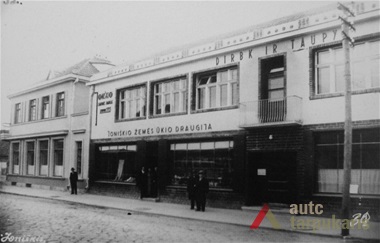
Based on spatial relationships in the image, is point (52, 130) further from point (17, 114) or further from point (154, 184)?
A: point (154, 184)

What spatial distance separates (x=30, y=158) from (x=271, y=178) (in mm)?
21067

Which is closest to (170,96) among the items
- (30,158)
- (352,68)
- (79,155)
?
(79,155)

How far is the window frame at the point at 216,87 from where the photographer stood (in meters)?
17.1

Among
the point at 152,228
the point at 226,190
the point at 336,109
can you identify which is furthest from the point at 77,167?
the point at 336,109

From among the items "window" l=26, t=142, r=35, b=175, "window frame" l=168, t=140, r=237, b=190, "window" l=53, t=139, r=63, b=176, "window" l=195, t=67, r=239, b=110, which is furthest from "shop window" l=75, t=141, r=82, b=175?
"window" l=195, t=67, r=239, b=110

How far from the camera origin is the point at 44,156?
1125 inches

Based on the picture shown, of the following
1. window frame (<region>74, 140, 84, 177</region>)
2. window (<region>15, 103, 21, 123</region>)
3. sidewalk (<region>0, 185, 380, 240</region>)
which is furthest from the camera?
window (<region>15, 103, 21, 123</region>)

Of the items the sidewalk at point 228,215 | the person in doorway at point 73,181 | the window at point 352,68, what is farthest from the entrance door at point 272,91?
the person in doorway at point 73,181

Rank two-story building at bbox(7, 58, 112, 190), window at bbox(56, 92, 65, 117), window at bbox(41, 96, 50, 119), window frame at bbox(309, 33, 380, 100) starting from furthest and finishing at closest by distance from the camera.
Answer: window at bbox(41, 96, 50, 119) < window at bbox(56, 92, 65, 117) < two-story building at bbox(7, 58, 112, 190) < window frame at bbox(309, 33, 380, 100)

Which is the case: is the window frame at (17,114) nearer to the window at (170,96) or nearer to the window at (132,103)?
the window at (132,103)

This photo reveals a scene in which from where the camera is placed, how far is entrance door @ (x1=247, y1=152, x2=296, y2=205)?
1523 cm

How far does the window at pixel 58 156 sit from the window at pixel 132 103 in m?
6.58

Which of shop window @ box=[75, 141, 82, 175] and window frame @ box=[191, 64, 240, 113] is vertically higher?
window frame @ box=[191, 64, 240, 113]

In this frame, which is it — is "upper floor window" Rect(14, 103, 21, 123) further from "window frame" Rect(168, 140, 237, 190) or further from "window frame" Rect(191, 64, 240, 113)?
"window frame" Rect(191, 64, 240, 113)
